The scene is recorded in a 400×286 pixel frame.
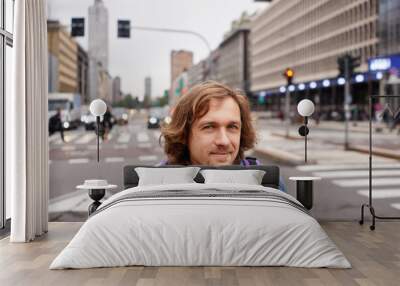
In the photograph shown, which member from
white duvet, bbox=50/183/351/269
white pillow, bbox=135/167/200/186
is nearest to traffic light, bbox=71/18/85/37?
white pillow, bbox=135/167/200/186

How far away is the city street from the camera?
747cm

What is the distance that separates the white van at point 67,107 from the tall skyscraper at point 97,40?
0.27 m

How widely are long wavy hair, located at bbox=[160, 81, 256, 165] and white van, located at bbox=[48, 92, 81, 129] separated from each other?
152 cm

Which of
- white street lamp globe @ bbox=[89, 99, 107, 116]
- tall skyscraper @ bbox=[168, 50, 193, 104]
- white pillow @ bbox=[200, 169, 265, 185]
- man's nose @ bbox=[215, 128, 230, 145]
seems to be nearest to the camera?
white pillow @ bbox=[200, 169, 265, 185]

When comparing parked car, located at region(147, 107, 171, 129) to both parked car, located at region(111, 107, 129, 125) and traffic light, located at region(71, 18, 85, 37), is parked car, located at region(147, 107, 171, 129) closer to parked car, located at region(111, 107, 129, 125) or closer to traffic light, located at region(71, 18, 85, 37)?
parked car, located at region(111, 107, 129, 125)

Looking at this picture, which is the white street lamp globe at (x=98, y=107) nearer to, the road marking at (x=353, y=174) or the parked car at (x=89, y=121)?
the parked car at (x=89, y=121)

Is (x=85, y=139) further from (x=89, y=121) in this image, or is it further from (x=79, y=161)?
(x=89, y=121)

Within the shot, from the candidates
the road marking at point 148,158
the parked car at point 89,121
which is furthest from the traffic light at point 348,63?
the parked car at point 89,121

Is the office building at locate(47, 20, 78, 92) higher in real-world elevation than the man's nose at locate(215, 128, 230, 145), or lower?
higher

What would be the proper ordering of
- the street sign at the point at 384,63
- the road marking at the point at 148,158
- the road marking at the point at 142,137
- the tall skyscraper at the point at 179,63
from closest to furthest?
1. the road marking at the point at 142,137
2. the tall skyscraper at the point at 179,63
3. the road marking at the point at 148,158
4. the street sign at the point at 384,63

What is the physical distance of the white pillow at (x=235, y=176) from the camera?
5742mm

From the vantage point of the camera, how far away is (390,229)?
624 cm

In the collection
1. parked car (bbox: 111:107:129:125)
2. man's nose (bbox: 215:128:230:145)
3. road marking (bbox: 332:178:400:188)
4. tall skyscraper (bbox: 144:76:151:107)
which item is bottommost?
road marking (bbox: 332:178:400:188)

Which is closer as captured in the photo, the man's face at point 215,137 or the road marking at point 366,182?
the man's face at point 215,137
